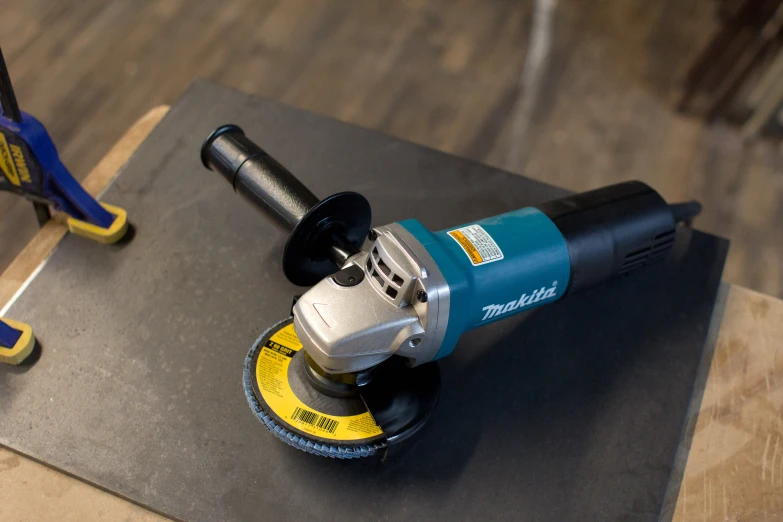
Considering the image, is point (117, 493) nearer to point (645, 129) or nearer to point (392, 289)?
point (392, 289)

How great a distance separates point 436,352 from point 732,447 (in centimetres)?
39

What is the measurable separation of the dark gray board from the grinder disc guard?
0.05 metres

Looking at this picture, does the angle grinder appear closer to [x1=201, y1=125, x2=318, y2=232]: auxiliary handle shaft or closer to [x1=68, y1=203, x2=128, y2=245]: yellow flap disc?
[x1=201, y1=125, x2=318, y2=232]: auxiliary handle shaft

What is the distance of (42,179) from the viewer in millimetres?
921

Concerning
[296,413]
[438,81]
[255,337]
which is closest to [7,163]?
[255,337]

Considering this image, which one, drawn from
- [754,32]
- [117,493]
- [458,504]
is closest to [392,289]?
[458,504]

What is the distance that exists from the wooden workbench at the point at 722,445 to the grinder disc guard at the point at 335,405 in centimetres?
17

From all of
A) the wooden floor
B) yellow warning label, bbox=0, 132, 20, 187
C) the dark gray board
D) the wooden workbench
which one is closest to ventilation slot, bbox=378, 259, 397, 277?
the dark gray board

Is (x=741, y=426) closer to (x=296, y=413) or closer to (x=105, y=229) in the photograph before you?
(x=296, y=413)

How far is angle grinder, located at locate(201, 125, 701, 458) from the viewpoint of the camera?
2.43ft

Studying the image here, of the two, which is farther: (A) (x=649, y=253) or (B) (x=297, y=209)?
(A) (x=649, y=253)

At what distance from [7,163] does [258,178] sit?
1.11ft

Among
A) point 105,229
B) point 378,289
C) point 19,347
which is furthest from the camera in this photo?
point 105,229

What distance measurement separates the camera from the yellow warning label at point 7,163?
0.89m
